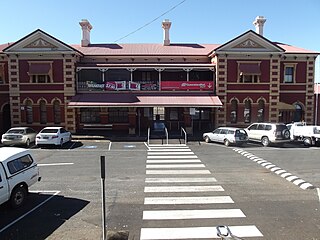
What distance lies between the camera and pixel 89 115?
2817cm

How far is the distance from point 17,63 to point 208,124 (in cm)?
1925

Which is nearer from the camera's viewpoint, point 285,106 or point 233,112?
point 233,112

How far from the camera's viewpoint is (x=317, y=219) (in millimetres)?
7695

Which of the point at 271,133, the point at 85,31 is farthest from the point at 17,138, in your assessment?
the point at 271,133

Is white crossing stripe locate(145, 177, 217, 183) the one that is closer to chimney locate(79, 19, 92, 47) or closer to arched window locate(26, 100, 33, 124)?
arched window locate(26, 100, 33, 124)

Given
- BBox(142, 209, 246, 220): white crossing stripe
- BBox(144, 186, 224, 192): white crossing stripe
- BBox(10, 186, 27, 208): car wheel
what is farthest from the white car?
BBox(142, 209, 246, 220): white crossing stripe

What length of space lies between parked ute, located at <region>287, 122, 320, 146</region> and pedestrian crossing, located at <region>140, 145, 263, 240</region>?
1183 cm

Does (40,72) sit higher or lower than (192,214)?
higher

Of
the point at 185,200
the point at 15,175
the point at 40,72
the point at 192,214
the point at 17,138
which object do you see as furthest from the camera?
the point at 40,72

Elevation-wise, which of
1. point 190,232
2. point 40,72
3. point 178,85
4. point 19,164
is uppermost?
point 40,72

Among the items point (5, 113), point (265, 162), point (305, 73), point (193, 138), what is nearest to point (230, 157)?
point (265, 162)

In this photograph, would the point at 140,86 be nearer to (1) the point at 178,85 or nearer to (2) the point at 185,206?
(1) the point at 178,85

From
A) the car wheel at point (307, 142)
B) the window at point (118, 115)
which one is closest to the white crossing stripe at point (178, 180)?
the car wheel at point (307, 142)

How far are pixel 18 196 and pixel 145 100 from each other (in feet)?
58.0
